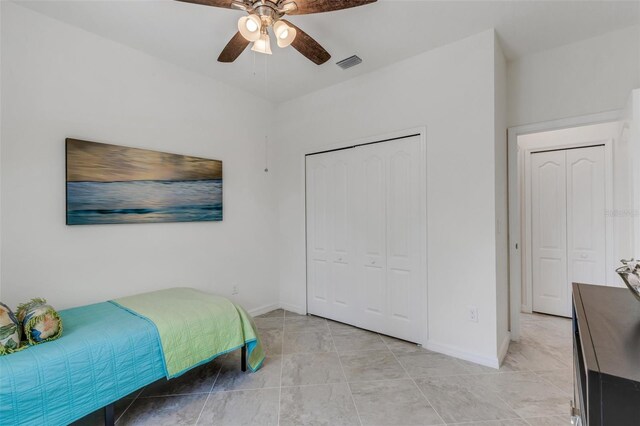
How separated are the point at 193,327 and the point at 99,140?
177cm

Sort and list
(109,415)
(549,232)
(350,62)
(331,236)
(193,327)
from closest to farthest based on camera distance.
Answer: (109,415) → (193,327) → (350,62) → (331,236) → (549,232)

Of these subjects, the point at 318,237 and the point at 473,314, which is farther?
the point at 318,237

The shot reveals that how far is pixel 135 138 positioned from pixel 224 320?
184 centimetres

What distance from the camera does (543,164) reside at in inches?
144

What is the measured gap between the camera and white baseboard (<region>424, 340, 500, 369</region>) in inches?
94.2

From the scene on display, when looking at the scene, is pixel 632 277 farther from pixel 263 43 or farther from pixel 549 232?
pixel 549 232

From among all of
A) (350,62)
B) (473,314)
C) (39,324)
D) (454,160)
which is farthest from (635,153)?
(39,324)

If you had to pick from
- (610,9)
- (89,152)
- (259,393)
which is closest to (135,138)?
(89,152)

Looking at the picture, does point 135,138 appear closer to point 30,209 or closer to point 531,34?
point 30,209

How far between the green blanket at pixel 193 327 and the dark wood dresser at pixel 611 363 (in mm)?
2021

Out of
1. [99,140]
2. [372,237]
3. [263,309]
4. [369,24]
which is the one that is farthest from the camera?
[263,309]

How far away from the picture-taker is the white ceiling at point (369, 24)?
2131mm

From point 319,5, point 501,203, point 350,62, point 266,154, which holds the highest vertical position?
point 350,62

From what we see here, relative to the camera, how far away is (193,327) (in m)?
2.04
